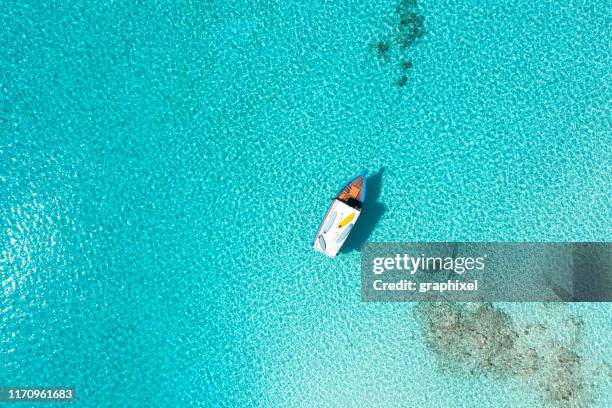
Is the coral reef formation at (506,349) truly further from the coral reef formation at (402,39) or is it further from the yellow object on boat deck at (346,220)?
the coral reef formation at (402,39)

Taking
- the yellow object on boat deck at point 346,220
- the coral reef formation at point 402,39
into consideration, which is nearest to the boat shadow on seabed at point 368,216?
the yellow object on boat deck at point 346,220

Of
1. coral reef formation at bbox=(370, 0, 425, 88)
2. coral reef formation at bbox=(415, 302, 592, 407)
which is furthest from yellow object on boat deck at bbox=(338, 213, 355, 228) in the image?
coral reef formation at bbox=(370, 0, 425, 88)

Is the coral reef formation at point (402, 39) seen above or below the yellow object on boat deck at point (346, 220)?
above

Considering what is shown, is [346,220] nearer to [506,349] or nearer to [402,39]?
[402,39]

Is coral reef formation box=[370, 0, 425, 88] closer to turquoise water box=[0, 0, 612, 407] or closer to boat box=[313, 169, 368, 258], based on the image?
turquoise water box=[0, 0, 612, 407]

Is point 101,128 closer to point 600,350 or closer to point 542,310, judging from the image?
point 542,310
